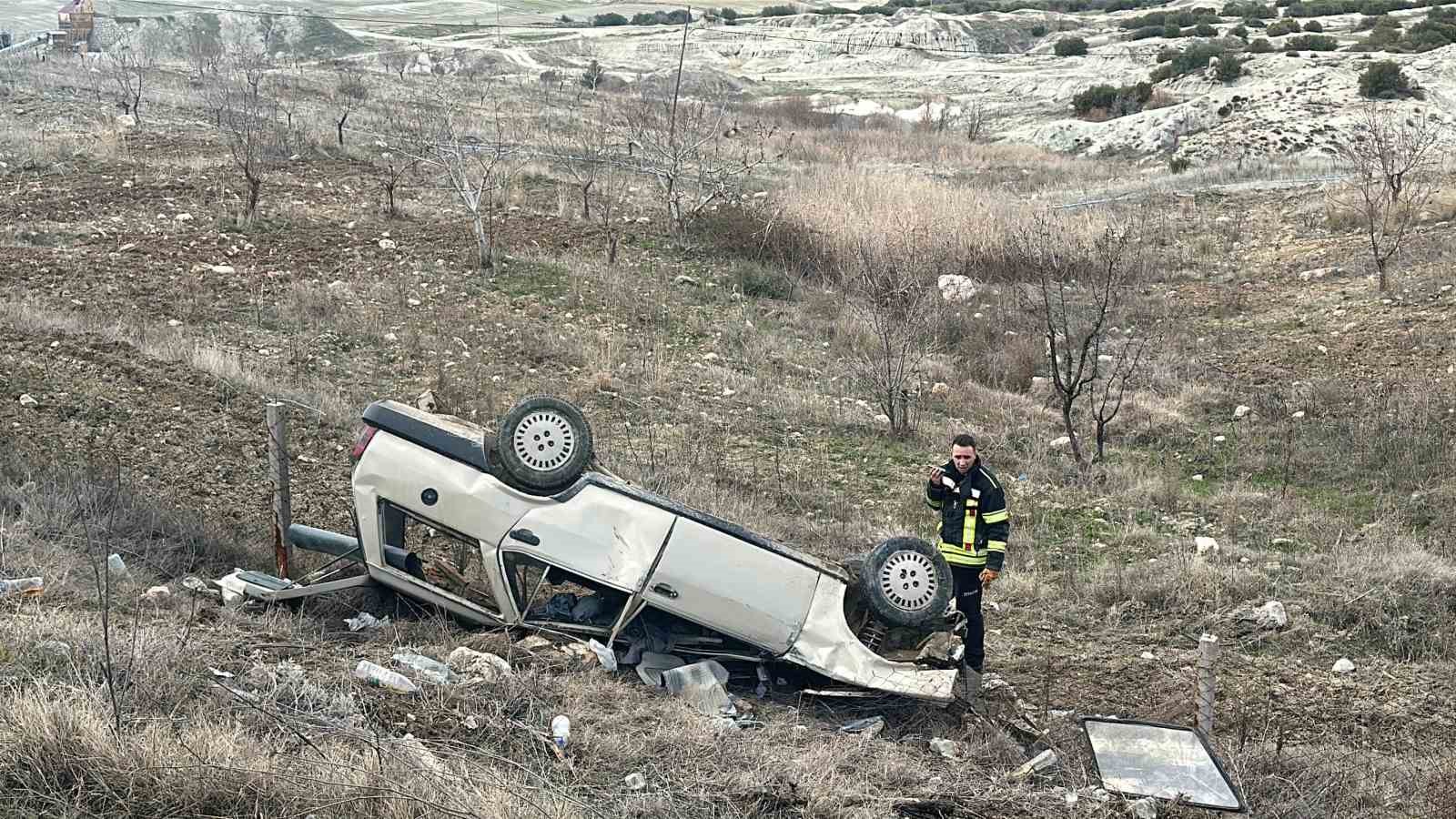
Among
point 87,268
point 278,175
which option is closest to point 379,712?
point 87,268

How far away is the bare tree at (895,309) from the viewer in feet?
37.3

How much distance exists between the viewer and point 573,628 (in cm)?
584

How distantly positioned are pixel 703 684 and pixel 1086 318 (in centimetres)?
1067

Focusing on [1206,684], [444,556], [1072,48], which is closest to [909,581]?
[1206,684]

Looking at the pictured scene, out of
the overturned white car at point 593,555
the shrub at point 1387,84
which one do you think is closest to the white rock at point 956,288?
the overturned white car at point 593,555

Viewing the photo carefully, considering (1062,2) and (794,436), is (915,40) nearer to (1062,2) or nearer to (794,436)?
(1062,2)

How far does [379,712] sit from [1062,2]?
276 feet

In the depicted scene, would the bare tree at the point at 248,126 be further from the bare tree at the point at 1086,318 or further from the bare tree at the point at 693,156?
the bare tree at the point at 1086,318

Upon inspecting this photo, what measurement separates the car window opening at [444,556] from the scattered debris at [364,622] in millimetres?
332

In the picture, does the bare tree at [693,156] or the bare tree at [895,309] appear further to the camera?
the bare tree at [693,156]

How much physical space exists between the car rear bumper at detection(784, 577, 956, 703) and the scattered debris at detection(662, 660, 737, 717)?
343 mm

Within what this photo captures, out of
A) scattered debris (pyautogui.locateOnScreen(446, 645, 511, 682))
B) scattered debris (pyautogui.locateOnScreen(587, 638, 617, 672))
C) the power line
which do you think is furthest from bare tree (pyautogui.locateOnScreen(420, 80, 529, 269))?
the power line

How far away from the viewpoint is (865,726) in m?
5.67

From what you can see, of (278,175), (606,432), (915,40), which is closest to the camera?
(606,432)
